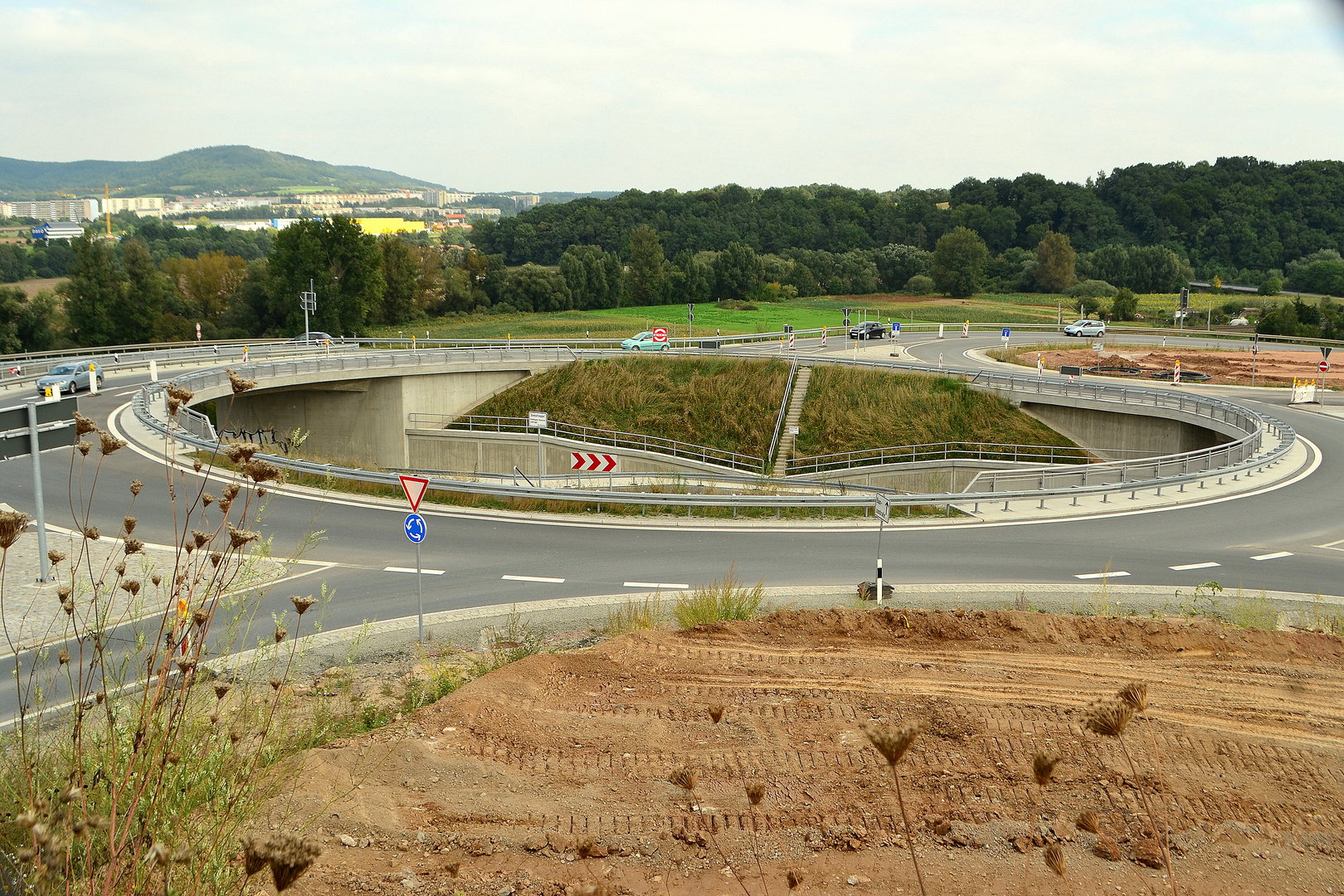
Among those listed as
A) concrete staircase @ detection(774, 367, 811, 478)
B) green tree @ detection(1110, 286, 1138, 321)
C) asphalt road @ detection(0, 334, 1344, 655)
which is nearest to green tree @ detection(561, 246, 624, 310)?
green tree @ detection(1110, 286, 1138, 321)

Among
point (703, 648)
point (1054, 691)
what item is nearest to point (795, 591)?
point (703, 648)

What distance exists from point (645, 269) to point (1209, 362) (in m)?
60.1

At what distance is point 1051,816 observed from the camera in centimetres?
766

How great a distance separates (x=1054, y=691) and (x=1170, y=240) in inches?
4804

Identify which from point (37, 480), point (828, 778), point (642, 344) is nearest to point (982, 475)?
point (828, 778)

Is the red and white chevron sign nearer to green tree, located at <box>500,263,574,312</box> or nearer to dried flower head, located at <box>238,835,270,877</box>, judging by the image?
dried flower head, located at <box>238,835,270,877</box>

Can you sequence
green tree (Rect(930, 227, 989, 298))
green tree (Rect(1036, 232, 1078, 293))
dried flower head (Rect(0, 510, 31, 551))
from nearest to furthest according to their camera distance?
dried flower head (Rect(0, 510, 31, 551))
green tree (Rect(1036, 232, 1078, 293))
green tree (Rect(930, 227, 989, 298))

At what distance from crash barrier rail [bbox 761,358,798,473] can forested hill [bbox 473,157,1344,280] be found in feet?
257

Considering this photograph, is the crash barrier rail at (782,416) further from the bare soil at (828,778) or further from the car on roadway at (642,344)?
the bare soil at (828,778)

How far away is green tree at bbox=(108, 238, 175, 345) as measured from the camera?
73.2m

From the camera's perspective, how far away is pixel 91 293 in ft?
235

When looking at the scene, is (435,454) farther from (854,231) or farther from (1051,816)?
(854,231)

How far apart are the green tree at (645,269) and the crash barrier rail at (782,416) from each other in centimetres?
5437

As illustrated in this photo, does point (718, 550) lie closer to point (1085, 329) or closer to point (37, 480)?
point (37, 480)
